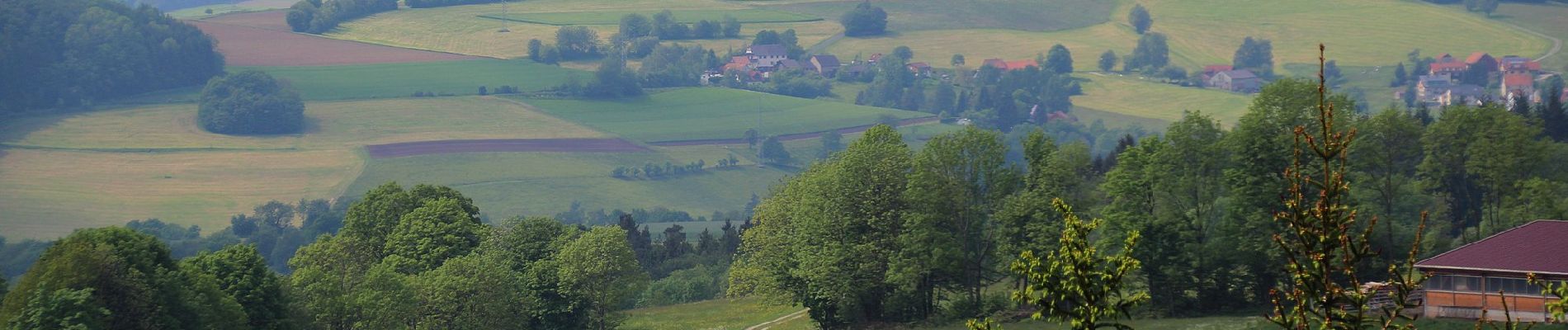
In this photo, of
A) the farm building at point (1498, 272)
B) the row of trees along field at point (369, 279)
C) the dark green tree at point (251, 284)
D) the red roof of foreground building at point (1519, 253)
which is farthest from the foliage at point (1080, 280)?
the dark green tree at point (251, 284)

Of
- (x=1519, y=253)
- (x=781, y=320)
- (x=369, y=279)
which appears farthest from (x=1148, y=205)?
(x=369, y=279)

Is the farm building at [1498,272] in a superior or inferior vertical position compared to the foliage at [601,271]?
superior

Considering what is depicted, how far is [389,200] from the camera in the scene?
3374 inches

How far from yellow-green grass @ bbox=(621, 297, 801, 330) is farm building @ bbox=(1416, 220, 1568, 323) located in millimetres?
35684

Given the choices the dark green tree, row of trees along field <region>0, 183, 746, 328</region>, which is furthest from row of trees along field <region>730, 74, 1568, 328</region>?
the dark green tree

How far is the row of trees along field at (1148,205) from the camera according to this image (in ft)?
228

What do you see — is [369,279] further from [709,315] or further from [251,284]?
[709,315]

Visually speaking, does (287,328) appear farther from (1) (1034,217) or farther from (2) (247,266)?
(1) (1034,217)

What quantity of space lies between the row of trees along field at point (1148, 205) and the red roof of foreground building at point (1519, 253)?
405 inches

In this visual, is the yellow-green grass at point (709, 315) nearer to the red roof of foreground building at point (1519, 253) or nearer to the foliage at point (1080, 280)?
the red roof of foreground building at point (1519, 253)

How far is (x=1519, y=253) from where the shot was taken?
55344 mm

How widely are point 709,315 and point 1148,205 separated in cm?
2996

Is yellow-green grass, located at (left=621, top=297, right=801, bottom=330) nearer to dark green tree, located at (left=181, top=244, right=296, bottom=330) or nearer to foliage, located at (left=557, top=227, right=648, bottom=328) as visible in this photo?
foliage, located at (left=557, top=227, right=648, bottom=328)

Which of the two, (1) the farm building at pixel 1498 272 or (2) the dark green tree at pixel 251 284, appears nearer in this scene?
(1) the farm building at pixel 1498 272
